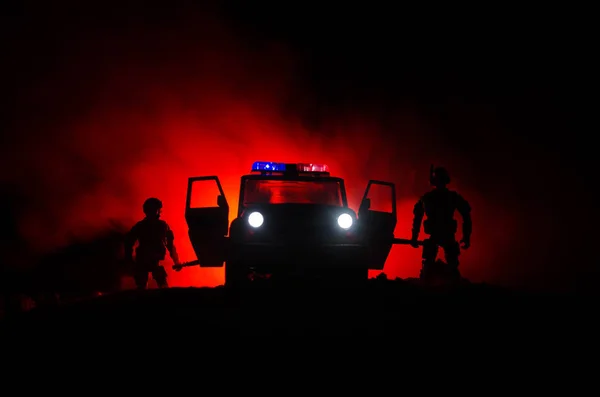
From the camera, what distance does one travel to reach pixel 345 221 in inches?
315

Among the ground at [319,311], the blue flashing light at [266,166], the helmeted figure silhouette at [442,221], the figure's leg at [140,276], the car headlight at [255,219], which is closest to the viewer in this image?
the ground at [319,311]

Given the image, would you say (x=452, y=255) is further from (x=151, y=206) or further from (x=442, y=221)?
(x=151, y=206)

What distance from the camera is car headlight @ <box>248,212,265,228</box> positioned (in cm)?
785

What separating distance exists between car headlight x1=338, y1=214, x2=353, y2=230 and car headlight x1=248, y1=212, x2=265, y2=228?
3.32ft

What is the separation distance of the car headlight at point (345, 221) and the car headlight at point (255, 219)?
1013 millimetres

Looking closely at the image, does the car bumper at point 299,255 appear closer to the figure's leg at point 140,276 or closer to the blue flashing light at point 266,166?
the blue flashing light at point 266,166

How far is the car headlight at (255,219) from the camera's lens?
25.7ft

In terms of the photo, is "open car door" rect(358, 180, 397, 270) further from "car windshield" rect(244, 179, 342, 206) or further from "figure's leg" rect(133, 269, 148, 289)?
"figure's leg" rect(133, 269, 148, 289)

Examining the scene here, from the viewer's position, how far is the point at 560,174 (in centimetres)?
1878

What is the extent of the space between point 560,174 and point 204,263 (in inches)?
552

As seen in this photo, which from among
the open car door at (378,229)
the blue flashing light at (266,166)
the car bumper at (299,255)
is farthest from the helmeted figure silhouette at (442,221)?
the blue flashing light at (266,166)

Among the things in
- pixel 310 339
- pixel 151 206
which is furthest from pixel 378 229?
pixel 310 339

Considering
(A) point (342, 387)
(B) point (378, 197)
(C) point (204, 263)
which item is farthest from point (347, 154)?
(A) point (342, 387)

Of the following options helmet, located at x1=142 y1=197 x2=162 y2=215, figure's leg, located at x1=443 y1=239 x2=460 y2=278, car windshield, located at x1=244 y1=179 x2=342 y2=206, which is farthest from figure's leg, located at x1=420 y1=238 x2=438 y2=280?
helmet, located at x1=142 y1=197 x2=162 y2=215
